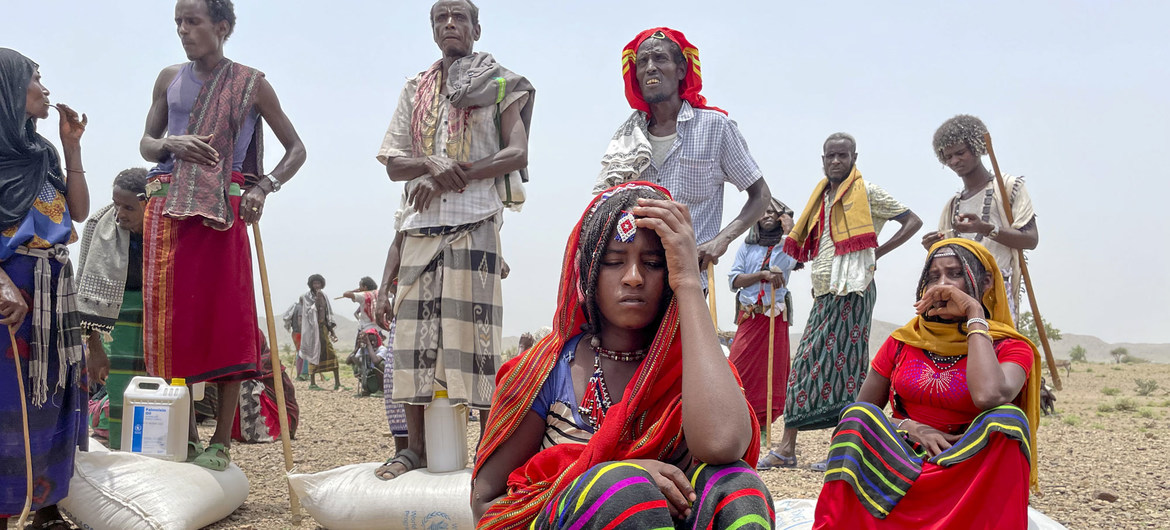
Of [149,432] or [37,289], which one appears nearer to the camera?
[37,289]

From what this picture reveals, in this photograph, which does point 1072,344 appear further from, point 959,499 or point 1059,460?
point 959,499

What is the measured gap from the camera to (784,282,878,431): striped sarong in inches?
266

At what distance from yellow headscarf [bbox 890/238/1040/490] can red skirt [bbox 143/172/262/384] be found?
346 centimetres

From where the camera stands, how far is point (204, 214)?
474cm

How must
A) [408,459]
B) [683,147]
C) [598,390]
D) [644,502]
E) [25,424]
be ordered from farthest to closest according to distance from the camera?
[408,459], [683,147], [25,424], [598,390], [644,502]

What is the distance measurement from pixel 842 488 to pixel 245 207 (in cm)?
343

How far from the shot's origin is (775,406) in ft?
26.3

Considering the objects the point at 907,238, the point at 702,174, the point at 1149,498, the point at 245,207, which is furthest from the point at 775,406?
the point at 245,207

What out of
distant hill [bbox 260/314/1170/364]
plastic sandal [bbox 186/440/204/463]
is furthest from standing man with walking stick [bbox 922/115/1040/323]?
distant hill [bbox 260/314/1170/364]

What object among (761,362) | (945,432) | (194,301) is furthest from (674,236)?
(761,362)

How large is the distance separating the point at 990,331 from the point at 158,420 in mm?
4188

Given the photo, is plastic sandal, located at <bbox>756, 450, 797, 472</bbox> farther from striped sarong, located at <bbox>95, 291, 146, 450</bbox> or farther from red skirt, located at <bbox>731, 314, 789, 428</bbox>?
striped sarong, located at <bbox>95, 291, 146, 450</bbox>

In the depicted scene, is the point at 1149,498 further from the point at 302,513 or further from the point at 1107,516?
the point at 302,513

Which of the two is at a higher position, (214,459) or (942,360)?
(942,360)
